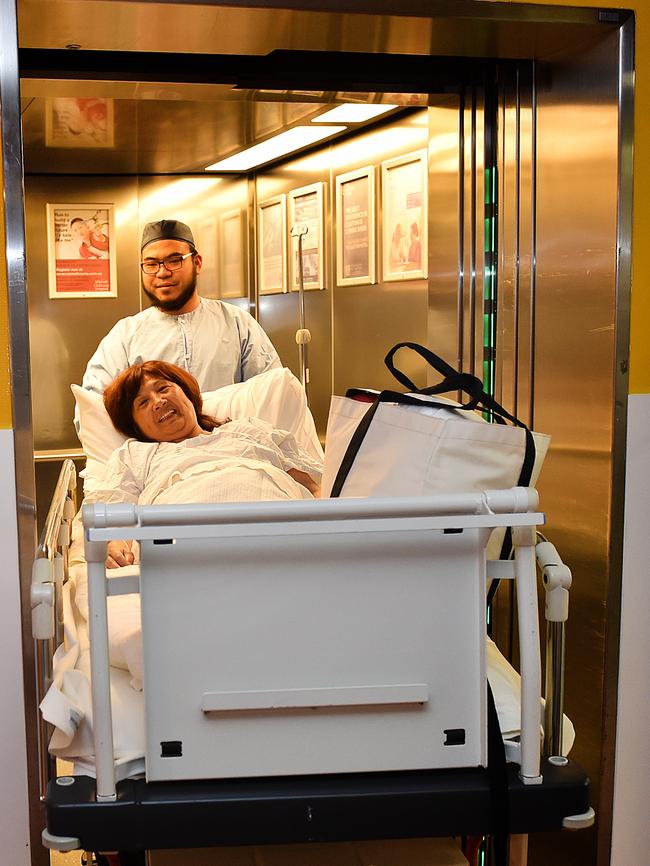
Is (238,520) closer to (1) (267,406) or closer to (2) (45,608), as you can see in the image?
(2) (45,608)

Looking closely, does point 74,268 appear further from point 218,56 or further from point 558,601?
point 558,601

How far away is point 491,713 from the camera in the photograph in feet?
5.43

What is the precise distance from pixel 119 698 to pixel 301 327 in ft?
5.00

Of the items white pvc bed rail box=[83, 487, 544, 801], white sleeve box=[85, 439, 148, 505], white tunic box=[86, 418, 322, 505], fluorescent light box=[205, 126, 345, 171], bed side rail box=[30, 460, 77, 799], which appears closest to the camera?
white pvc bed rail box=[83, 487, 544, 801]

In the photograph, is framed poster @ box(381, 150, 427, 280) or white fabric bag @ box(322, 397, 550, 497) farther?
framed poster @ box(381, 150, 427, 280)

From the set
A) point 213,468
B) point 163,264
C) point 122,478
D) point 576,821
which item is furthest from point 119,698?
point 163,264

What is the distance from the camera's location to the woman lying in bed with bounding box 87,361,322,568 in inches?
115

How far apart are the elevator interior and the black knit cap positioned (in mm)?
27

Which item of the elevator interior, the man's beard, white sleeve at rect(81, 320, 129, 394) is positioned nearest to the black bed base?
the elevator interior

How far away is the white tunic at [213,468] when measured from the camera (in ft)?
8.55

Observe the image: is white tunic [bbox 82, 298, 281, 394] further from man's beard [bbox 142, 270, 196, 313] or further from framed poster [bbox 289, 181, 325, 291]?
framed poster [bbox 289, 181, 325, 291]

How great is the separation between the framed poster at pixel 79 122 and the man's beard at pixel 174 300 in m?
0.44

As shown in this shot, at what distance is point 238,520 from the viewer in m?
1.53

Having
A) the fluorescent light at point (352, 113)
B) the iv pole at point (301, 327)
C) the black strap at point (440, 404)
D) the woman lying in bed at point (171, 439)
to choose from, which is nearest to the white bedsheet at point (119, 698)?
the black strap at point (440, 404)
